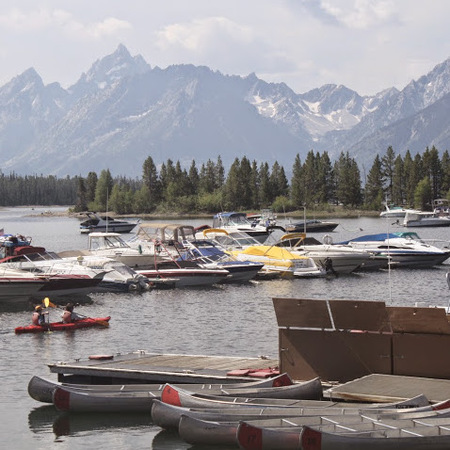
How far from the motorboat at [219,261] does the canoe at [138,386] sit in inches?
1572

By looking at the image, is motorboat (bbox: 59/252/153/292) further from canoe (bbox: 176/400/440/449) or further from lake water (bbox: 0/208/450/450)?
canoe (bbox: 176/400/440/449)

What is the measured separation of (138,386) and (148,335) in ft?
57.9

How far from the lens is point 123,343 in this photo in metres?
43.3

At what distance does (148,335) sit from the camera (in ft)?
151

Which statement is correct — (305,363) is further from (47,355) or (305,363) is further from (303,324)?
(47,355)

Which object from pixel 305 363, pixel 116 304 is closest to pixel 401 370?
pixel 305 363

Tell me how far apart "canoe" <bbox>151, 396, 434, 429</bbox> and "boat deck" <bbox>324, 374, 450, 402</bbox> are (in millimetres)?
643

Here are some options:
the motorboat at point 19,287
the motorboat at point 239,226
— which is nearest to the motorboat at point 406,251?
the motorboat at point 19,287

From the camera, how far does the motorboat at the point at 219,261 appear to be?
2734 inches

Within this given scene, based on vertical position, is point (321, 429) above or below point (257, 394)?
below

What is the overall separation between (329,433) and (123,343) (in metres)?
22.5

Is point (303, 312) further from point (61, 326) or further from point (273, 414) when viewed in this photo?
point (61, 326)

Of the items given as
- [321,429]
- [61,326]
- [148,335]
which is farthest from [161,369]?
[61,326]

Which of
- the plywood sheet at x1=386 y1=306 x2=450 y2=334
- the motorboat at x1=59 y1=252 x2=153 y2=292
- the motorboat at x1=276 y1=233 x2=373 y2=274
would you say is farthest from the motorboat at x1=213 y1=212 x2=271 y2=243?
the plywood sheet at x1=386 y1=306 x2=450 y2=334
